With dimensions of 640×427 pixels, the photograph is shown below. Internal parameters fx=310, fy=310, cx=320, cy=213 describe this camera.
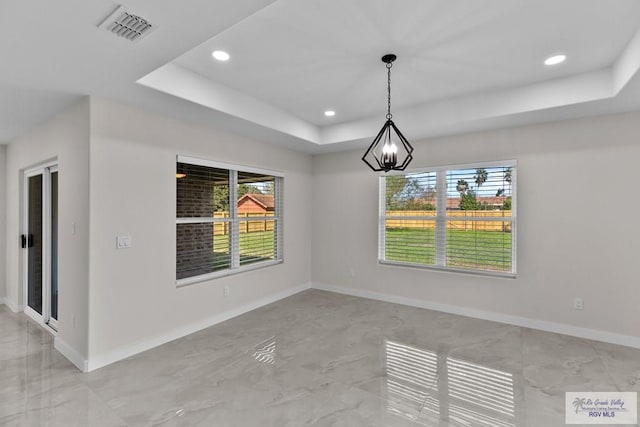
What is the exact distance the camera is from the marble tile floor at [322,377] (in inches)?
86.0

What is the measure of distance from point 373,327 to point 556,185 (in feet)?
9.14

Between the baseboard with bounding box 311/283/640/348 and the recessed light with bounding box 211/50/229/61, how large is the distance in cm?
393

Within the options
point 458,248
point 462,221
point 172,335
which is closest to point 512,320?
point 458,248

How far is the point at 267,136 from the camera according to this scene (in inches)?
172

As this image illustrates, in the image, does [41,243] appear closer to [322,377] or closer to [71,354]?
[71,354]

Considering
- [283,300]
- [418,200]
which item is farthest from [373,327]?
[418,200]

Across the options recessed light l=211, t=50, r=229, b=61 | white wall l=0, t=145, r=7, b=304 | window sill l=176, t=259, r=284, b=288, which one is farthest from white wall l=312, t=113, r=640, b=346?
white wall l=0, t=145, r=7, b=304

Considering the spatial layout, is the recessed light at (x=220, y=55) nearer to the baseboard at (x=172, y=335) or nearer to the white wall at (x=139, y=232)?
the white wall at (x=139, y=232)

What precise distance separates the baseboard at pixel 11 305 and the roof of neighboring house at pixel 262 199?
344cm

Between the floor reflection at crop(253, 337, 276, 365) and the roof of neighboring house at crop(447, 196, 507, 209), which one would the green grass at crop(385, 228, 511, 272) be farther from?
the floor reflection at crop(253, 337, 276, 365)

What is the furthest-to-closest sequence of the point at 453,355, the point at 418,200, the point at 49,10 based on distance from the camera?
the point at 418,200 → the point at 453,355 → the point at 49,10

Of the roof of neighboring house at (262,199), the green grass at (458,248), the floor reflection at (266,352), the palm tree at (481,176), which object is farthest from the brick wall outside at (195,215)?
the palm tree at (481,176)

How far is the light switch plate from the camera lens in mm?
3028

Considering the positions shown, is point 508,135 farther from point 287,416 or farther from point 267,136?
point 287,416
